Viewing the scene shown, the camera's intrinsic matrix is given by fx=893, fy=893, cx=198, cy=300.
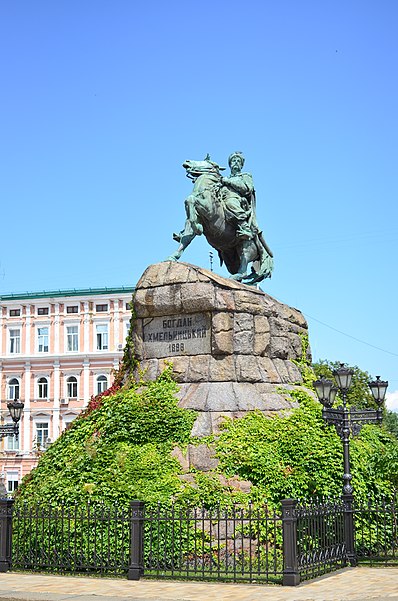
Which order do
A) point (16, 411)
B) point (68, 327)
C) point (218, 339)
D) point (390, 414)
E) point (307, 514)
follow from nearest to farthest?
point (307, 514), point (218, 339), point (16, 411), point (390, 414), point (68, 327)

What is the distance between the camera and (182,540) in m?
13.1

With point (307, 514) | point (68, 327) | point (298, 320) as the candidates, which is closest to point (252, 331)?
point (298, 320)

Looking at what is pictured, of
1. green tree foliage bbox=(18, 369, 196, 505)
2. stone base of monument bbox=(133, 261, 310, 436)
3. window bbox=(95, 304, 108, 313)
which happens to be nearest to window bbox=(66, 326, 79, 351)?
window bbox=(95, 304, 108, 313)

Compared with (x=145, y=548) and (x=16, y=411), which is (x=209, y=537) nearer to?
(x=145, y=548)

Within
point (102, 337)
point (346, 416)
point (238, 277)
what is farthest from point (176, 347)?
point (102, 337)

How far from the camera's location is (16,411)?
2052cm

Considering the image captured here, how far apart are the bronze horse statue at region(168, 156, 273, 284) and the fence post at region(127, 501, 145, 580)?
5995 millimetres

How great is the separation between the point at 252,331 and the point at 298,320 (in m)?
2.46

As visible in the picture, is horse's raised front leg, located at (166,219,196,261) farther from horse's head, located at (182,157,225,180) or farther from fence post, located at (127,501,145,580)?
fence post, located at (127,501,145,580)

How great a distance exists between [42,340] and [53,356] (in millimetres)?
1779

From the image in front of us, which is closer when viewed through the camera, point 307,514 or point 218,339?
point 307,514

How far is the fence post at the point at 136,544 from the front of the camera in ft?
41.4

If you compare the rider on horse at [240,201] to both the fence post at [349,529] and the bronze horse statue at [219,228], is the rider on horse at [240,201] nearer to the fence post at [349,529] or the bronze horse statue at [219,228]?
the bronze horse statue at [219,228]

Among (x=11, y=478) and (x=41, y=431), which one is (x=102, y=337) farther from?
(x=11, y=478)
